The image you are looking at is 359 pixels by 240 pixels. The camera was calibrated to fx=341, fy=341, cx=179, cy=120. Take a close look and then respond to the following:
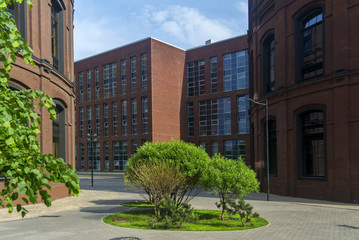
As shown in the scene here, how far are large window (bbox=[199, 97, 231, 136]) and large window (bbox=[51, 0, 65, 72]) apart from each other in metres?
34.7

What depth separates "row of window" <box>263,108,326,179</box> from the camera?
22.7 meters

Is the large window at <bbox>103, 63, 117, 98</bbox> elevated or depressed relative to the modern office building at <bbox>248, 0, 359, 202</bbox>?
elevated

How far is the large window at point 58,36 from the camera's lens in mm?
25969

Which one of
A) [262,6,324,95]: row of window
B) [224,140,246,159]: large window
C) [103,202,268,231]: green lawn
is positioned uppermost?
[262,6,324,95]: row of window

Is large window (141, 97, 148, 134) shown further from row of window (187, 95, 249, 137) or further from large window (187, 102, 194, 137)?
row of window (187, 95, 249, 137)

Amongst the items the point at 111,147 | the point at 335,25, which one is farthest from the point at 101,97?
the point at 335,25

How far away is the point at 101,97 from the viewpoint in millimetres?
66188

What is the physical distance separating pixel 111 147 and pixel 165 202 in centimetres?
5120

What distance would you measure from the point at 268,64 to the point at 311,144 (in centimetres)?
880

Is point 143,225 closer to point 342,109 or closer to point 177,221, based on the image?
point 177,221

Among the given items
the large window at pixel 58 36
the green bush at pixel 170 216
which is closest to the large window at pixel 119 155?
the large window at pixel 58 36

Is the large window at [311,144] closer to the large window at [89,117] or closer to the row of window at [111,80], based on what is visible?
the row of window at [111,80]

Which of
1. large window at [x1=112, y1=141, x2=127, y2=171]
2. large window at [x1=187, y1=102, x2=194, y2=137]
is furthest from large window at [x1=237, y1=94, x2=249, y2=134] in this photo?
large window at [x1=112, y1=141, x2=127, y2=171]

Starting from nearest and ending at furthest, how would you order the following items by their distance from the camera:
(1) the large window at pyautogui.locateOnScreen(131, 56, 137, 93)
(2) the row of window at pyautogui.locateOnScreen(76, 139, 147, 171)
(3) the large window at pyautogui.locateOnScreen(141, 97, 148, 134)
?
1. (3) the large window at pyautogui.locateOnScreen(141, 97, 148, 134)
2. (1) the large window at pyautogui.locateOnScreen(131, 56, 137, 93)
3. (2) the row of window at pyautogui.locateOnScreen(76, 139, 147, 171)
